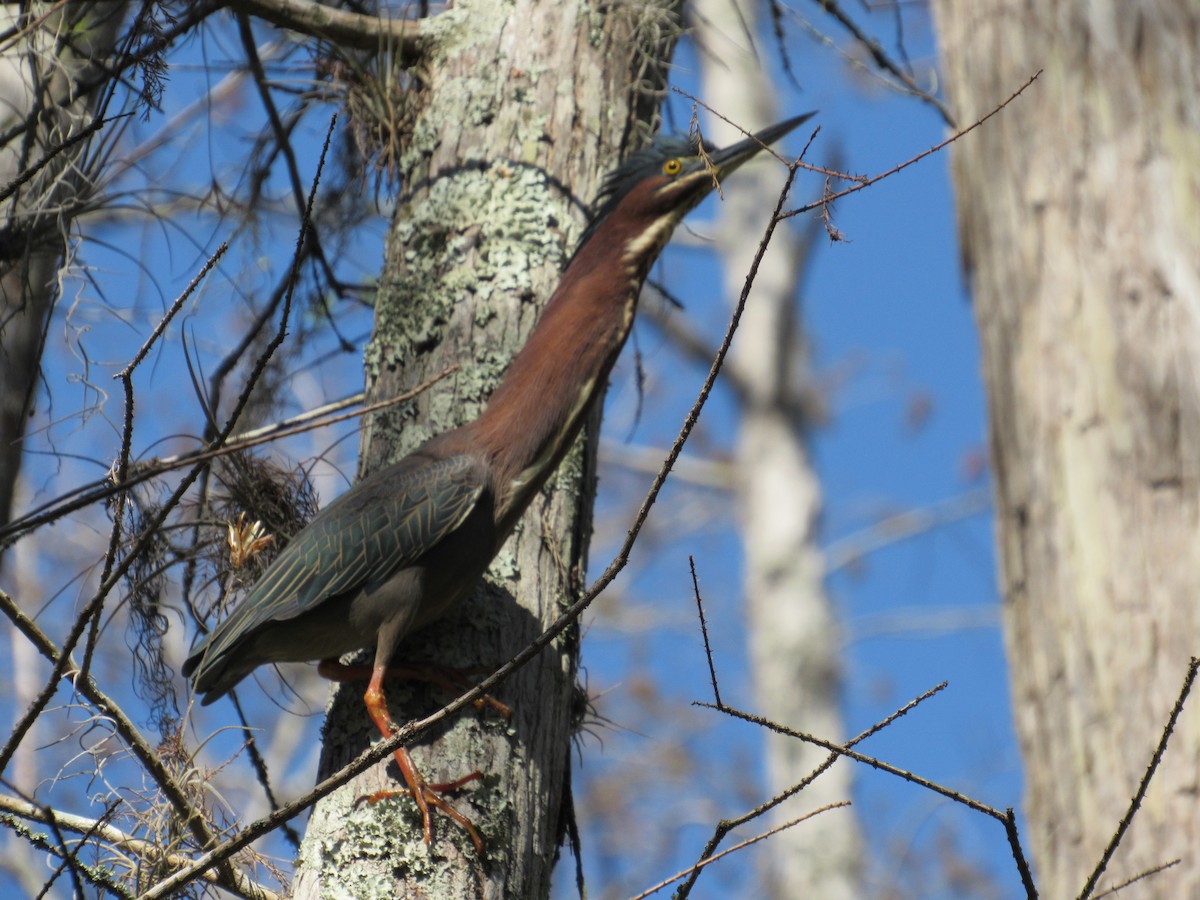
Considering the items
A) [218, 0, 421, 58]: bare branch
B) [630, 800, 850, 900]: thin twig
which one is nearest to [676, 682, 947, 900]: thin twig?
[630, 800, 850, 900]: thin twig

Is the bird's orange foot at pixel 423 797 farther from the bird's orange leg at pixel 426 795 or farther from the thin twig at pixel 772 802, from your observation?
the thin twig at pixel 772 802

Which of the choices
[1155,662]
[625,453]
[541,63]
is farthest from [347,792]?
[625,453]

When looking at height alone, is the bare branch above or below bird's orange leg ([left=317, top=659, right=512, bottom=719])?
above

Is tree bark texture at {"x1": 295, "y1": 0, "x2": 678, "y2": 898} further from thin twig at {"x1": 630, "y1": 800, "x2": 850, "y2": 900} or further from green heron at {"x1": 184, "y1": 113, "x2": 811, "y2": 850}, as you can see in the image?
thin twig at {"x1": 630, "y1": 800, "x2": 850, "y2": 900}

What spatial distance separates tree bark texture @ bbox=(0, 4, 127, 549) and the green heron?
716 millimetres

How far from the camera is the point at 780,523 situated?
11.2 metres

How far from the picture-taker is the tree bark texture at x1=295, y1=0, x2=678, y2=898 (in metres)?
2.48

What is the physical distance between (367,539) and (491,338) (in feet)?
2.18

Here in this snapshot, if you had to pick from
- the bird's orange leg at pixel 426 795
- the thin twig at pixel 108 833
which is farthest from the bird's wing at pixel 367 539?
the thin twig at pixel 108 833

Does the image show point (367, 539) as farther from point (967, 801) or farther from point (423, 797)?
point (967, 801)

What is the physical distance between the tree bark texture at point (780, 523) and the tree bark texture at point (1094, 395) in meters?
5.19

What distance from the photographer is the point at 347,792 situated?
2.51 m

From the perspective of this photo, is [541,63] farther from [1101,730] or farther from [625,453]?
[625,453]

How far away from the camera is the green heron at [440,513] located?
265 cm
